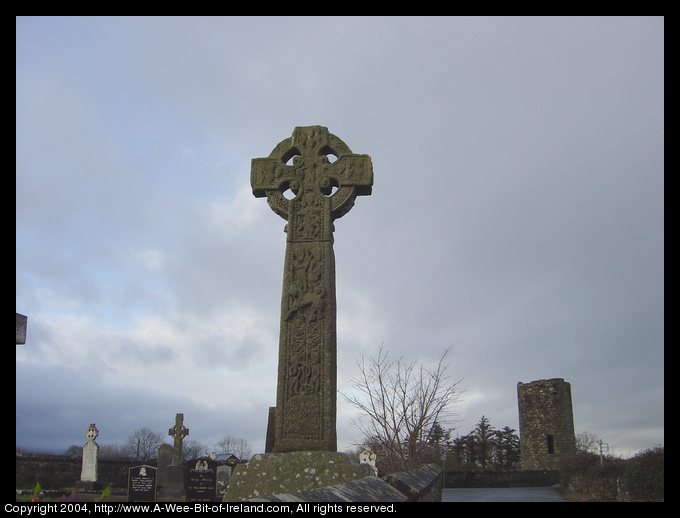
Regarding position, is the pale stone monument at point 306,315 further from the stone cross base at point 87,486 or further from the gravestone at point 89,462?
the gravestone at point 89,462

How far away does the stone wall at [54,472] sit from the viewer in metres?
18.3

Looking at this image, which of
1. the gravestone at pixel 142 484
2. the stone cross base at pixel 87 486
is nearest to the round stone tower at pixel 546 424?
the gravestone at pixel 142 484

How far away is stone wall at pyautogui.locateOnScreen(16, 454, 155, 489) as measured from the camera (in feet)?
60.2

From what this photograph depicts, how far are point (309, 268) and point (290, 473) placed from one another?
2.22 m

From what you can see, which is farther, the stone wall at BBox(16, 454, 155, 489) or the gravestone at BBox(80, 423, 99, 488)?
the stone wall at BBox(16, 454, 155, 489)

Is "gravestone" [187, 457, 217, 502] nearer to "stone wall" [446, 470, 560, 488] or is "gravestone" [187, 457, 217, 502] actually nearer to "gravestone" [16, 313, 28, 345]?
"gravestone" [16, 313, 28, 345]

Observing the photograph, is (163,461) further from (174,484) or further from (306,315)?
(306,315)

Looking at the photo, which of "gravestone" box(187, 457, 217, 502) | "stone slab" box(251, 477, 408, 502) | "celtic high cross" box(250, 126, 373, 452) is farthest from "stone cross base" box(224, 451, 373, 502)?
"gravestone" box(187, 457, 217, 502)

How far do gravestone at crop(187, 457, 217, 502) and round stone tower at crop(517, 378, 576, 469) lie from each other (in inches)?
1092

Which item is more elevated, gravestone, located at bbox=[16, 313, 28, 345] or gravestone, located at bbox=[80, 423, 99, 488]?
gravestone, located at bbox=[16, 313, 28, 345]

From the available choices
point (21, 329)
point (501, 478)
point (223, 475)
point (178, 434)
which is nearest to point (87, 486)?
point (178, 434)

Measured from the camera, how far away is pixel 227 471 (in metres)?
19.4
